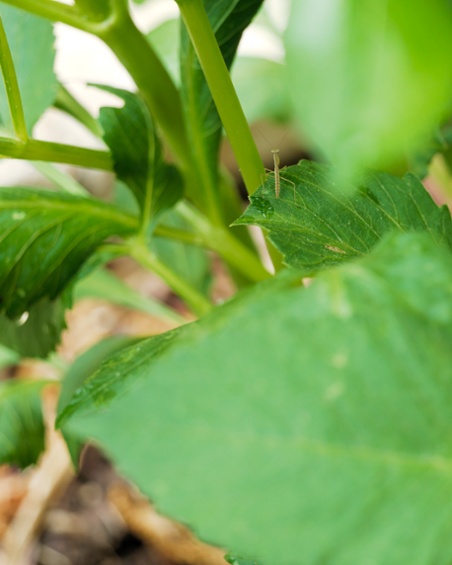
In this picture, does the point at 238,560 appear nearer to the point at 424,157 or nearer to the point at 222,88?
the point at 222,88

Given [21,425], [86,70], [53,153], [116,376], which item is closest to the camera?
[116,376]

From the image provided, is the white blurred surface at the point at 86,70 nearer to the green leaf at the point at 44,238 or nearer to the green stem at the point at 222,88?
the green leaf at the point at 44,238

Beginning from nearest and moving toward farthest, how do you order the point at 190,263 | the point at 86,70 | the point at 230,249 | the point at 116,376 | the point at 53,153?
the point at 116,376 < the point at 53,153 < the point at 230,249 < the point at 190,263 < the point at 86,70

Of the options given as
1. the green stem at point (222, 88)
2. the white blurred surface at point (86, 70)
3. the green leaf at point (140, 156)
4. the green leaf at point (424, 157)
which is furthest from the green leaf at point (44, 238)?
the white blurred surface at point (86, 70)

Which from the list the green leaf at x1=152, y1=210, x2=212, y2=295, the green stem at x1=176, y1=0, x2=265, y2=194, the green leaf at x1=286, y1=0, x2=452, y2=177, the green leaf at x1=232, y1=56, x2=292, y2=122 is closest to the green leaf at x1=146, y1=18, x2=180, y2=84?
the green leaf at x1=232, y1=56, x2=292, y2=122

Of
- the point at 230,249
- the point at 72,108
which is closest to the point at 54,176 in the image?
the point at 72,108

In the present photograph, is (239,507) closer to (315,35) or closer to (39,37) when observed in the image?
(315,35)

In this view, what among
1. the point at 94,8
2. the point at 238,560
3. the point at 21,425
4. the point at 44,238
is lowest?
the point at 21,425
